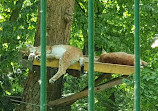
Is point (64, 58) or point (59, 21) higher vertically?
point (59, 21)

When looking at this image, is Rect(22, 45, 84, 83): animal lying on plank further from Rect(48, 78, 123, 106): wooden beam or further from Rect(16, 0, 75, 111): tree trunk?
Rect(16, 0, 75, 111): tree trunk

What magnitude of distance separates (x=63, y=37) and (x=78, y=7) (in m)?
2.33

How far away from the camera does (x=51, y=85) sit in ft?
19.9

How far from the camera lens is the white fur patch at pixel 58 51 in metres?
4.67

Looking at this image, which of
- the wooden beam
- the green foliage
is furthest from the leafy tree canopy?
the wooden beam

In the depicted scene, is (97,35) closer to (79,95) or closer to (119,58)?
(79,95)

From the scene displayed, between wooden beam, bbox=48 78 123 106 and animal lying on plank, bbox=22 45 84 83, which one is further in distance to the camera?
wooden beam, bbox=48 78 123 106

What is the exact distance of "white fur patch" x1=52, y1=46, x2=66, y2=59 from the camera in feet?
15.3

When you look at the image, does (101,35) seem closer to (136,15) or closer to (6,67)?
(6,67)

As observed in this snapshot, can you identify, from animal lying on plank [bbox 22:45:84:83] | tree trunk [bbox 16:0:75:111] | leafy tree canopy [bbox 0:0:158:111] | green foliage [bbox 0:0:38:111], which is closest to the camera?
animal lying on plank [bbox 22:45:84:83]

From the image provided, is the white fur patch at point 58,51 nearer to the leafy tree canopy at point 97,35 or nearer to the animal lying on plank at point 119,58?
the animal lying on plank at point 119,58

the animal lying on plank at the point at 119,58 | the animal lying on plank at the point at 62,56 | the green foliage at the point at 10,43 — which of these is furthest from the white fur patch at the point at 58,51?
the green foliage at the point at 10,43

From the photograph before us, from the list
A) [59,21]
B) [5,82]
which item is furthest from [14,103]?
[59,21]

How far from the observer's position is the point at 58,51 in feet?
15.7
